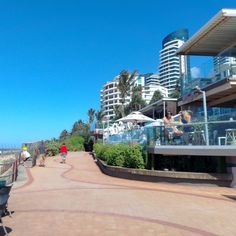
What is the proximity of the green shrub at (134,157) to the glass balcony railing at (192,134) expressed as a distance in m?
0.51

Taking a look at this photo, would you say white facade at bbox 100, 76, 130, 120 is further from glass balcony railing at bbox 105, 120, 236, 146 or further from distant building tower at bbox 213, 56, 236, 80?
glass balcony railing at bbox 105, 120, 236, 146

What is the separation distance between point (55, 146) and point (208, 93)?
→ 78.8ft

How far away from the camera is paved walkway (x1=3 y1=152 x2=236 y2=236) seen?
7.96 metres

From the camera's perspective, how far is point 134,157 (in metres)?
17.0

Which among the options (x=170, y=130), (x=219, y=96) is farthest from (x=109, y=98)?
(x=170, y=130)

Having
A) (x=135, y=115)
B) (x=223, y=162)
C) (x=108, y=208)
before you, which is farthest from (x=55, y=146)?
(x=108, y=208)

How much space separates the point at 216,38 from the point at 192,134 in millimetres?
8765

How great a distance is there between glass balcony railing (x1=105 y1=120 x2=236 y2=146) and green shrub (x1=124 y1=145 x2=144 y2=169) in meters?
0.51

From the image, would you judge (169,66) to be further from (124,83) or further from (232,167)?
(232,167)

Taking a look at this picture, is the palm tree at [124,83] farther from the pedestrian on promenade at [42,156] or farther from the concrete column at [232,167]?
the concrete column at [232,167]

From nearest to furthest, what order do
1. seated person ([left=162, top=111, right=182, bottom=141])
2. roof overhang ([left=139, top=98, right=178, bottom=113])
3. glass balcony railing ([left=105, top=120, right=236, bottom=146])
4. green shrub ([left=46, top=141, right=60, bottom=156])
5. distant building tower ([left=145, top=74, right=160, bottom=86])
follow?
glass balcony railing ([left=105, top=120, right=236, bottom=146])
seated person ([left=162, top=111, right=182, bottom=141])
roof overhang ([left=139, top=98, right=178, bottom=113])
green shrub ([left=46, top=141, right=60, bottom=156])
distant building tower ([left=145, top=74, right=160, bottom=86])

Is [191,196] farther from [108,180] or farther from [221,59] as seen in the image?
[221,59]

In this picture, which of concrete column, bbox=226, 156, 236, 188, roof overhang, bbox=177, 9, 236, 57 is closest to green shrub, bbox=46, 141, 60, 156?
roof overhang, bbox=177, 9, 236, 57

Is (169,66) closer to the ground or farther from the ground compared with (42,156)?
farther from the ground
